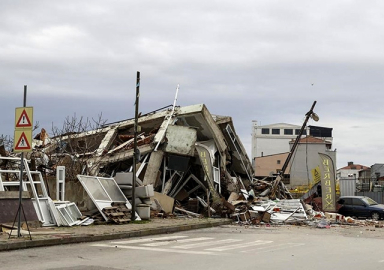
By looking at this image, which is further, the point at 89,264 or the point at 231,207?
the point at 231,207

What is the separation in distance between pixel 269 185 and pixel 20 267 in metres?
27.3

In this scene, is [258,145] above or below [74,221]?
above

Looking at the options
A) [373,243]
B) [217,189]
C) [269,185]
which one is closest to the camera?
[373,243]

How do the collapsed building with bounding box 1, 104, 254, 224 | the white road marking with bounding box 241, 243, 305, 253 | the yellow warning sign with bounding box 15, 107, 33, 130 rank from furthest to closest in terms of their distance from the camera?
the collapsed building with bounding box 1, 104, 254, 224 < the yellow warning sign with bounding box 15, 107, 33, 130 < the white road marking with bounding box 241, 243, 305, 253

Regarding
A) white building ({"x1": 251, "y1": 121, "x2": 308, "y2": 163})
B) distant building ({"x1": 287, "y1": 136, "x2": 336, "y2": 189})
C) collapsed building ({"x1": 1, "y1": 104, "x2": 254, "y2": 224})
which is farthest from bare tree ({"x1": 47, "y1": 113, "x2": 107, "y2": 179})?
white building ({"x1": 251, "y1": 121, "x2": 308, "y2": 163})

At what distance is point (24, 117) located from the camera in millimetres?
14039

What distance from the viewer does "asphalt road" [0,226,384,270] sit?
420 inches

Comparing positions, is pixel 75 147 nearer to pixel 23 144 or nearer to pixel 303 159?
pixel 23 144

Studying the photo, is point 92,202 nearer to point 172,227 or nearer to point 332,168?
point 172,227

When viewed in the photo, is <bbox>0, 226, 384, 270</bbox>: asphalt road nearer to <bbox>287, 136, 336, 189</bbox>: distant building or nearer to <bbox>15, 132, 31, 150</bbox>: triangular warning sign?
<bbox>15, 132, 31, 150</bbox>: triangular warning sign

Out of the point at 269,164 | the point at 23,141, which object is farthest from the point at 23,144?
the point at 269,164

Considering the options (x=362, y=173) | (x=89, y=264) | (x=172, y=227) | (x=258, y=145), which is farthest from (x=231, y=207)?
(x=258, y=145)

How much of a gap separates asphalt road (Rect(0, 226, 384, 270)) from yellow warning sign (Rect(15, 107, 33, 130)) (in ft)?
10.4

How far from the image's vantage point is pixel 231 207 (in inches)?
1035
